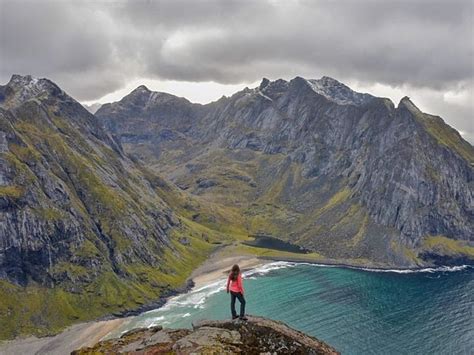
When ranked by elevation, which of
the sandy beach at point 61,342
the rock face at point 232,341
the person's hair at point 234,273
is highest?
the person's hair at point 234,273

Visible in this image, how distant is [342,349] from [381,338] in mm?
22662

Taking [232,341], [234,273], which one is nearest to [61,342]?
[232,341]

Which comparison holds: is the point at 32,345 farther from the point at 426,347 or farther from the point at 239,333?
the point at 239,333

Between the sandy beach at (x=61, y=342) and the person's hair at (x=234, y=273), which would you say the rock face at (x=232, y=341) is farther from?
the sandy beach at (x=61, y=342)

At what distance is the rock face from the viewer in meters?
40.0

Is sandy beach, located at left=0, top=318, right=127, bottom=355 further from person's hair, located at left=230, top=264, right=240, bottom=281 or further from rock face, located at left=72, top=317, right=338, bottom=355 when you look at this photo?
person's hair, located at left=230, top=264, right=240, bottom=281

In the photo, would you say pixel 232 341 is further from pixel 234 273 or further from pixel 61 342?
pixel 61 342

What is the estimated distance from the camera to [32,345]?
174750mm

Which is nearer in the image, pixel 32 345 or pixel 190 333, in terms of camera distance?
pixel 190 333

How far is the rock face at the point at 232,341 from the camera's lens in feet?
131

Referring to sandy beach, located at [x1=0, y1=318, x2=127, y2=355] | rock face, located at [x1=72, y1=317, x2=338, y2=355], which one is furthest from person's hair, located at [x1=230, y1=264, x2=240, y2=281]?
sandy beach, located at [x1=0, y1=318, x2=127, y2=355]

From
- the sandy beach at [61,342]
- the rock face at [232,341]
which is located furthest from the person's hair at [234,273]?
the sandy beach at [61,342]

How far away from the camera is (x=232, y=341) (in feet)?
133

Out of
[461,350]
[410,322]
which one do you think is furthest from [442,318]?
[461,350]
